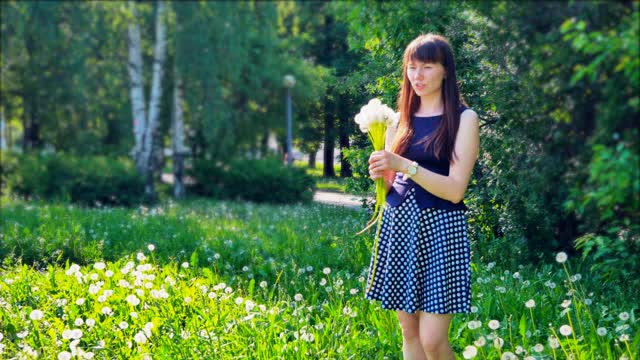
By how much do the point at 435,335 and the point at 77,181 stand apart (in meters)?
13.0

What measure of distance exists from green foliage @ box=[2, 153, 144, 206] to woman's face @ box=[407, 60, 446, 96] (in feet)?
39.5

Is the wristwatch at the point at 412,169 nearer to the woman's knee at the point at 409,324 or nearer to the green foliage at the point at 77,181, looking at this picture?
the woman's knee at the point at 409,324

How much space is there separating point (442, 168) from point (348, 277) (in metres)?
2.16

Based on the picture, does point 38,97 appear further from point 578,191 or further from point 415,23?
point 578,191

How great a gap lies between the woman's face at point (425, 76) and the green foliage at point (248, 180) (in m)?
12.0

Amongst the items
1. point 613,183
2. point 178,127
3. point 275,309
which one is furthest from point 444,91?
point 178,127

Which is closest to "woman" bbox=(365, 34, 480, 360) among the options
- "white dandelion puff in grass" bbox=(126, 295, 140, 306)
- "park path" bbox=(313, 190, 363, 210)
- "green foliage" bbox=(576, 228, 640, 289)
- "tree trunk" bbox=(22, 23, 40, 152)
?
"green foliage" bbox=(576, 228, 640, 289)

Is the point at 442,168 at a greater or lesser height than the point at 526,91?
lesser

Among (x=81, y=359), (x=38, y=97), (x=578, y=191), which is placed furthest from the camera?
(x=38, y=97)

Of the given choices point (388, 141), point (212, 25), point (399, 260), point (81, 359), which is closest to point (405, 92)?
point (388, 141)

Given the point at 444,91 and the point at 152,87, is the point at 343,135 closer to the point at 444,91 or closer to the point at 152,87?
the point at 444,91

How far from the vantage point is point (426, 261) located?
3.02 metres

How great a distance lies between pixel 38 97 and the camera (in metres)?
18.1

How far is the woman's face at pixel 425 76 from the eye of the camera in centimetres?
294
